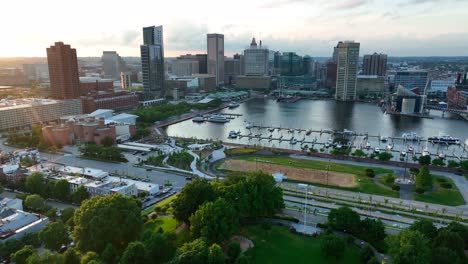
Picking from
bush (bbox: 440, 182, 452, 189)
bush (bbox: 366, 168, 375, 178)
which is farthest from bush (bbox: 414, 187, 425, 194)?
bush (bbox: 366, 168, 375, 178)

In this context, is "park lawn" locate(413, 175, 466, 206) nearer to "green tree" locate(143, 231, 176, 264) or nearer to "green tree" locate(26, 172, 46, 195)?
"green tree" locate(143, 231, 176, 264)

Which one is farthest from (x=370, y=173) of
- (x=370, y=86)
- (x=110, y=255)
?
(x=370, y=86)

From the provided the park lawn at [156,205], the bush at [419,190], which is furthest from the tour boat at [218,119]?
the bush at [419,190]

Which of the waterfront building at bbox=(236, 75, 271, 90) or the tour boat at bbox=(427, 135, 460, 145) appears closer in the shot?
the tour boat at bbox=(427, 135, 460, 145)

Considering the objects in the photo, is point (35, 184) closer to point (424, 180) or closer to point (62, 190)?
point (62, 190)

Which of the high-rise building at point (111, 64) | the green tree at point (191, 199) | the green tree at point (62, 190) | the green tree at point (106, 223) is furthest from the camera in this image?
the high-rise building at point (111, 64)

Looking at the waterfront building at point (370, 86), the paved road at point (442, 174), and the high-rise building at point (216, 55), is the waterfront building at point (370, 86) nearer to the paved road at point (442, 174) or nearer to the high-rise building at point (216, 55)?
the high-rise building at point (216, 55)

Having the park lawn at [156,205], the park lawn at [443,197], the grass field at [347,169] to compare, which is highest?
the grass field at [347,169]
